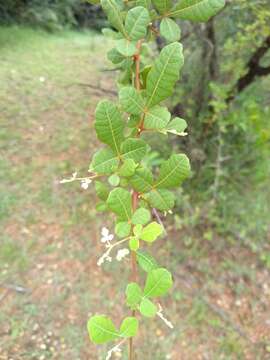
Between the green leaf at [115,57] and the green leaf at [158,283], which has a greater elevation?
the green leaf at [115,57]

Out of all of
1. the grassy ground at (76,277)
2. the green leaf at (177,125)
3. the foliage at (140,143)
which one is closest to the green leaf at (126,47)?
the foliage at (140,143)

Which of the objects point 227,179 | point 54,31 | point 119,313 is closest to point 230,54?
point 227,179

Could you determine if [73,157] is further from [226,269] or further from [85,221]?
[226,269]

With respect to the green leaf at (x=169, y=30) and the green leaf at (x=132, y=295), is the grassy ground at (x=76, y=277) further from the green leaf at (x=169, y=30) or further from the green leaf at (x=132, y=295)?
the green leaf at (x=169, y=30)

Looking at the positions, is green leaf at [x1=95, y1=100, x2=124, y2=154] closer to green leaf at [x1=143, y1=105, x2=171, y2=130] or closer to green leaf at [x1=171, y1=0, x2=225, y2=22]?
green leaf at [x1=143, y1=105, x2=171, y2=130]

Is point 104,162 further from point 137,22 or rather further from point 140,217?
point 137,22

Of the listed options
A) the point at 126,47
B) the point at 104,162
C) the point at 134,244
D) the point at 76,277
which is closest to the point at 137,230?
the point at 134,244

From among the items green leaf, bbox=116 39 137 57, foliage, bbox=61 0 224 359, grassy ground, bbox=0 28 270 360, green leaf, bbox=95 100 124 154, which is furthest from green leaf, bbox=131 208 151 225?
grassy ground, bbox=0 28 270 360
